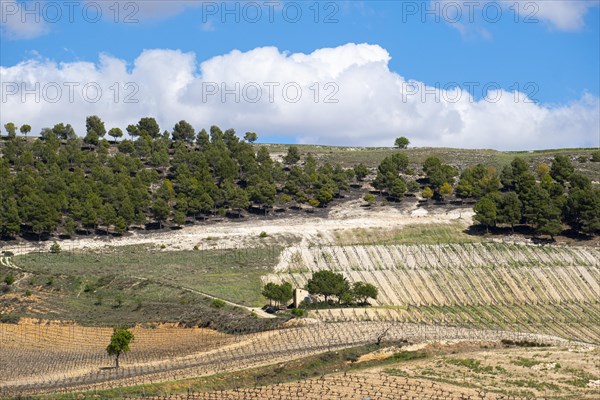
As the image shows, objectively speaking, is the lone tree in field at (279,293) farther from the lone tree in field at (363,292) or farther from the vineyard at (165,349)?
the vineyard at (165,349)

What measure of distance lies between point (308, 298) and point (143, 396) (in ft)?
148

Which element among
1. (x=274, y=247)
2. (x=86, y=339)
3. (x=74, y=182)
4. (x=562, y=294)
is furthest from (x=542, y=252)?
(x=74, y=182)

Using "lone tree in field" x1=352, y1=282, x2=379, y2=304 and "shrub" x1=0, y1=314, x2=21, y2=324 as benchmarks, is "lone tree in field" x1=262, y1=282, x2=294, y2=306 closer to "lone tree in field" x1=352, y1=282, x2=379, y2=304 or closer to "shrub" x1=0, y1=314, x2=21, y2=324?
"lone tree in field" x1=352, y1=282, x2=379, y2=304

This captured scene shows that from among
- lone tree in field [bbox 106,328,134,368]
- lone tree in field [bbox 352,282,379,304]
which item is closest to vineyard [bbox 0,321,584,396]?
lone tree in field [bbox 106,328,134,368]

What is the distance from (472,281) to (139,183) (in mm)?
68273

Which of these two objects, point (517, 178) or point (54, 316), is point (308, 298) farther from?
point (517, 178)

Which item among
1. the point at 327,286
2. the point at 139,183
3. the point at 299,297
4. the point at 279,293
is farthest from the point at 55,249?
the point at 327,286

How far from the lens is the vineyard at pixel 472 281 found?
102250mm

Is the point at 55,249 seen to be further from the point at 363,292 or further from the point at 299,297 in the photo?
the point at 363,292

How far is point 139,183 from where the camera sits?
159 metres

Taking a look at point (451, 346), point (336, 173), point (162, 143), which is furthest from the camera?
point (162, 143)

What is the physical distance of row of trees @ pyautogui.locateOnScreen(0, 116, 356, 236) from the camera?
477ft

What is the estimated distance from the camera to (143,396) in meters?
60.9

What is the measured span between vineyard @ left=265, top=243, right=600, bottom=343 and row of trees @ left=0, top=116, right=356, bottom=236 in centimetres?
2915
